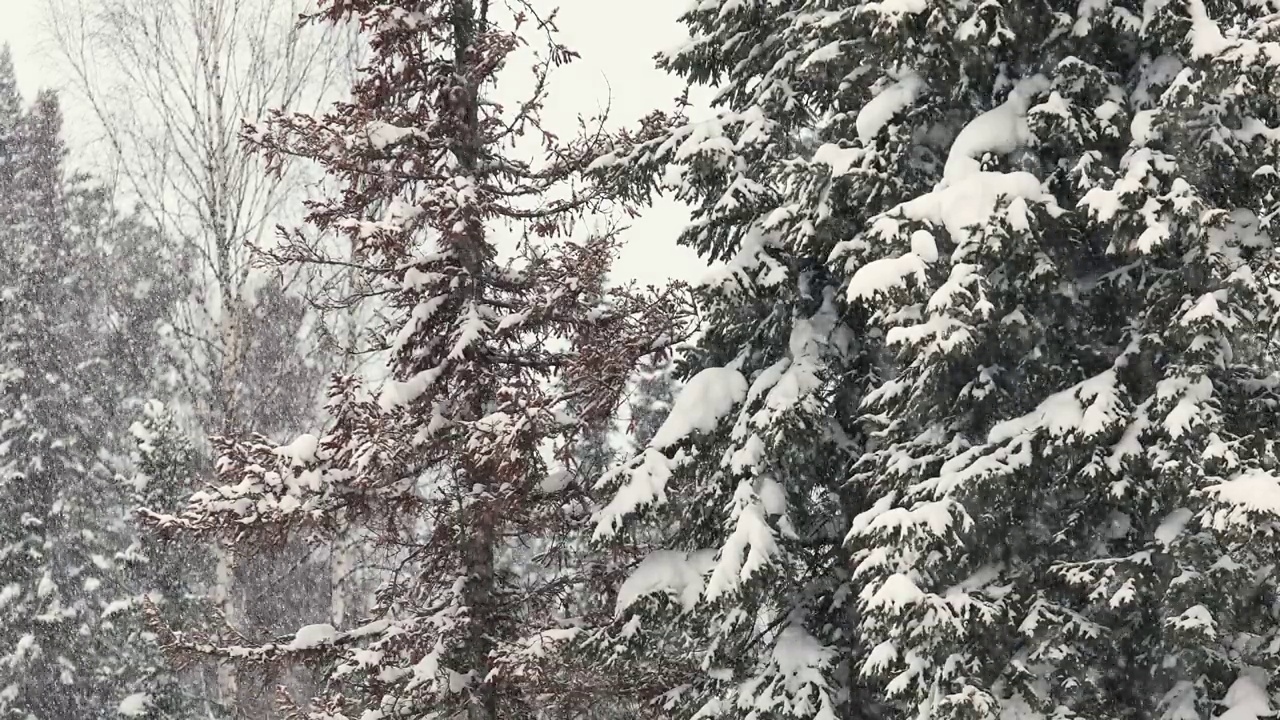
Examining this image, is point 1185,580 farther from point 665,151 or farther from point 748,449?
point 665,151

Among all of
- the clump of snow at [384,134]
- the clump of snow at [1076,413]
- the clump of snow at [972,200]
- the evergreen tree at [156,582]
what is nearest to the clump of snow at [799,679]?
the clump of snow at [1076,413]

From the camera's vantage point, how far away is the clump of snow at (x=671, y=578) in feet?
27.7

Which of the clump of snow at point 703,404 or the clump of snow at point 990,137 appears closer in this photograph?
the clump of snow at point 990,137

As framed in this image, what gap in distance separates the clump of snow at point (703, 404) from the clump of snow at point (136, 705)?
1244cm

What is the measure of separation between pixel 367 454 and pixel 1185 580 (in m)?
5.74

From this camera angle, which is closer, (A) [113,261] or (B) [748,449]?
(B) [748,449]

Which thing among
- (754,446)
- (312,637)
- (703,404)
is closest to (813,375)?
(754,446)

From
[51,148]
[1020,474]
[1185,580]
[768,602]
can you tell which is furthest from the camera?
[51,148]

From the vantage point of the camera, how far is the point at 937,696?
6641 mm

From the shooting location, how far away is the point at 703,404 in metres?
8.83

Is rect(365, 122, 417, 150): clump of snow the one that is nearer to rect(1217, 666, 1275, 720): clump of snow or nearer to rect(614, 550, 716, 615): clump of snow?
rect(614, 550, 716, 615): clump of snow

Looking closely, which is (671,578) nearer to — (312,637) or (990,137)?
(312,637)

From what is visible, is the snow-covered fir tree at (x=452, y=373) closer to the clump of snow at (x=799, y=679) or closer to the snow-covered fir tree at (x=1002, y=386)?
Result: the snow-covered fir tree at (x=1002, y=386)

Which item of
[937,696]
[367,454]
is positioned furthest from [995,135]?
[367,454]
